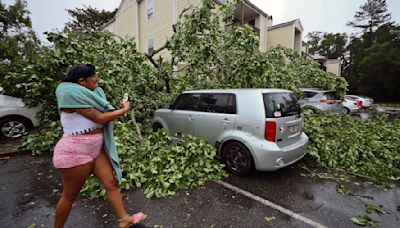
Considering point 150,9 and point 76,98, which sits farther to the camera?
point 150,9

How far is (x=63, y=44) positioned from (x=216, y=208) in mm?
4725

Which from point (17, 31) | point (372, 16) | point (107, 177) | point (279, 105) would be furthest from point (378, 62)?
point (17, 31)

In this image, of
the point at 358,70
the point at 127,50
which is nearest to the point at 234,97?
the point at 127,50

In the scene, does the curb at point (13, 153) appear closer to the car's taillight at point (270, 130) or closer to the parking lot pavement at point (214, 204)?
the parking lot pavement at point (214, 204)

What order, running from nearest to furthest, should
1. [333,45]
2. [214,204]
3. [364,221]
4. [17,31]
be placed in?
[364,221], [214,204], [17,31], [333,45]

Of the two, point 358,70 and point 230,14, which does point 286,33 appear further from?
point 358,70

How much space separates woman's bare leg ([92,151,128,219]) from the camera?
208 cm

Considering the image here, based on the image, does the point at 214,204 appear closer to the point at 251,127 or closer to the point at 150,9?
the point at 251,127

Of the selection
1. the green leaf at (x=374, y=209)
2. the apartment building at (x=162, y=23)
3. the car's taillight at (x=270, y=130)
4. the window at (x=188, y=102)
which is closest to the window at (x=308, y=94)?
the apartment building at (x=162, y=23)

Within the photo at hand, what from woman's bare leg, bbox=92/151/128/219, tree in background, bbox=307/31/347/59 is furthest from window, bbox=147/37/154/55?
tree in background, bbox=307/31/347/59

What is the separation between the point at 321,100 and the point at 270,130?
21.1ft

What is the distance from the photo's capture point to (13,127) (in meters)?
5.82

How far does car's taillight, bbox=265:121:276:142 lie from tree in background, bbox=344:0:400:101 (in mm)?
30139

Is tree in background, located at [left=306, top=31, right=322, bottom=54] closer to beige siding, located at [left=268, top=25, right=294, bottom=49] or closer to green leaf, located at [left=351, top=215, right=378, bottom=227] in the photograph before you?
beige siding, located at [left=268, top=25, right=294, bottom=49]
